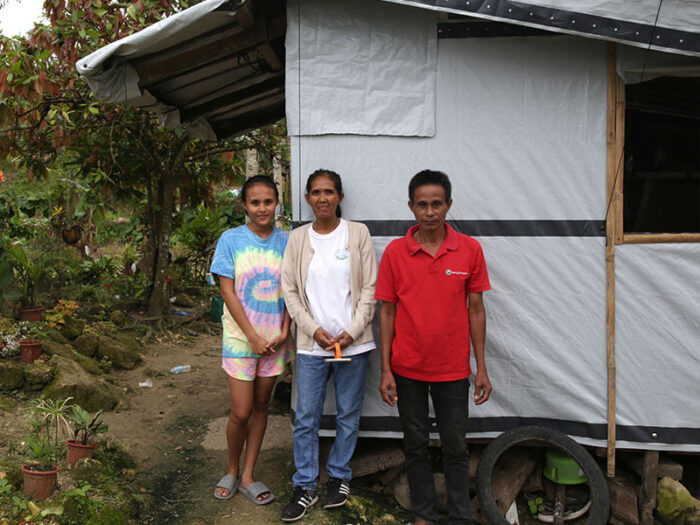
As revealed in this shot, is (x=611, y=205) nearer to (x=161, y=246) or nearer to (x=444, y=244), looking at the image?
(x=444, y=244)

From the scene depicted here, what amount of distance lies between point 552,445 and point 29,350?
4.48m

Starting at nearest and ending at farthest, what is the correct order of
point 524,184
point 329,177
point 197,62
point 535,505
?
1. point 329,177
2. point 524,184
3. point 535,505
4. point 197,62

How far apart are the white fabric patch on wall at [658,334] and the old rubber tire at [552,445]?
372mm

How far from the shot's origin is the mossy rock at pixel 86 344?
6184mm

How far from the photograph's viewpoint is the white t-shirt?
3.19m

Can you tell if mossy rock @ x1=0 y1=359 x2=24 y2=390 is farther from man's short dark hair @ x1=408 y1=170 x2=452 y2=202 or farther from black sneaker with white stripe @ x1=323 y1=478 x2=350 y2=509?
man's short dark hair @ x1=408 y1=170 x2=452 y2=202

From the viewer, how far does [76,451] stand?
3.49 m

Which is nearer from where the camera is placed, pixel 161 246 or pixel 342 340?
pixel 342 340

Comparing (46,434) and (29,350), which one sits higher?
(29,350)

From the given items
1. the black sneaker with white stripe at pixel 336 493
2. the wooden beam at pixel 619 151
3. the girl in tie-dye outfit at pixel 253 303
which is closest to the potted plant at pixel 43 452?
the girl in tie-dye outfit at pixel 253 303

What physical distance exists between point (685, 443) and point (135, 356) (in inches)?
216

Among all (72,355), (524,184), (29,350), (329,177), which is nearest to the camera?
(329,177)

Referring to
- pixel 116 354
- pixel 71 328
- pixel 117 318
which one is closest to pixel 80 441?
pixel 116 354

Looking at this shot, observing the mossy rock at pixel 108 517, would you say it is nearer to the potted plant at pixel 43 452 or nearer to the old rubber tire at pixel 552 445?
the potted plant at pixel 43 452
